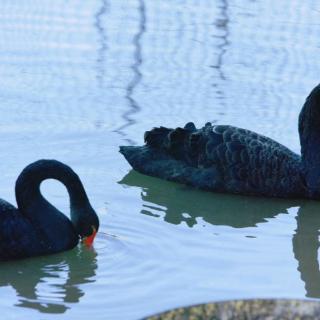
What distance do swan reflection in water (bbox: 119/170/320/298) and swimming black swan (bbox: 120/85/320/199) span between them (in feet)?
0.17

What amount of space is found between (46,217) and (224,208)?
50.8 inches

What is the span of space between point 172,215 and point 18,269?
3.77ft

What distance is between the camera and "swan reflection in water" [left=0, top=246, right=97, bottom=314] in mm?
5023

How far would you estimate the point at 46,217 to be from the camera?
5531mm

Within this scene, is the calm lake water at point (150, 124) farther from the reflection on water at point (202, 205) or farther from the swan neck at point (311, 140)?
the swan neck at point (311, 140)

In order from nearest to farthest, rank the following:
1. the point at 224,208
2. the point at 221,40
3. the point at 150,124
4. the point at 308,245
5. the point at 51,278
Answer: the point at 51,278 < the point at 308,245 < the point at 224,208 < the point at 150,124 < the point at 221,40

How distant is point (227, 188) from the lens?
6.67 meters

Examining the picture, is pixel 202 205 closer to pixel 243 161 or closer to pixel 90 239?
pixel 243 161

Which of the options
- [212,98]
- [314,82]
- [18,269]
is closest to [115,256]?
[18,269]

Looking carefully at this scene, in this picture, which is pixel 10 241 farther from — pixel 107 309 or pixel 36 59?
pixel 36 59

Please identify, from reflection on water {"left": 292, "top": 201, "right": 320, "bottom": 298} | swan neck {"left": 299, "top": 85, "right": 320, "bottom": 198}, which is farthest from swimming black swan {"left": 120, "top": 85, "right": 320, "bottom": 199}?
reflection on water {"left": 292, "top": 201, "right": 320, "bottom": 298}

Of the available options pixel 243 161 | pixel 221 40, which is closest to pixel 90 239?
pixel 243 161

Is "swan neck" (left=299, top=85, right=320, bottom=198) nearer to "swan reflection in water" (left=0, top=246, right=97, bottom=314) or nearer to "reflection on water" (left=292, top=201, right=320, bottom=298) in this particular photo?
"reflection on water" (left=292, top=201, right=320, bottom=298)

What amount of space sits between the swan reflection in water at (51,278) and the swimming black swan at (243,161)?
127 cm
